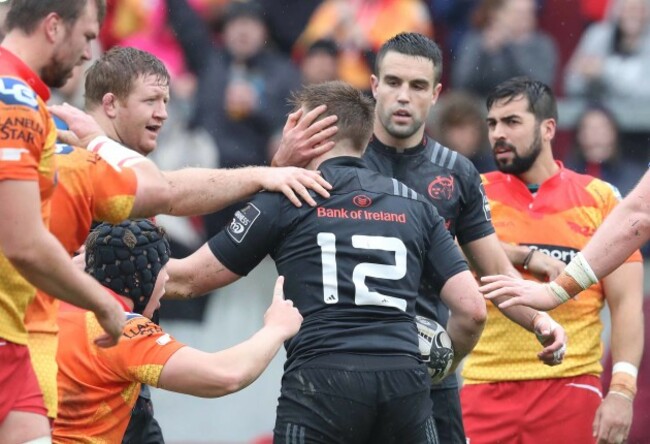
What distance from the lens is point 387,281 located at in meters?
5.20

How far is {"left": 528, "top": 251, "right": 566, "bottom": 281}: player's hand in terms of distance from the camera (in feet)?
23.4

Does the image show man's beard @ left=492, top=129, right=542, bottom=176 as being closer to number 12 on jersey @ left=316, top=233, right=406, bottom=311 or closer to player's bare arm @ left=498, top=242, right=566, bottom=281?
player's bare arm @ left=498, top=242, right=566, bottom=281

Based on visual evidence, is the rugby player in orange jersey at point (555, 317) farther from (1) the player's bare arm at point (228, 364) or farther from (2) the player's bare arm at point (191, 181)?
(1) the player's bare arm at point (228, 364)

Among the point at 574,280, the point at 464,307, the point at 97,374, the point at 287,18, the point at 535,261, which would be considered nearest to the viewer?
the point at 97,374

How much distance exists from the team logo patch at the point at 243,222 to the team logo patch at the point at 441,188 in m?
1.48

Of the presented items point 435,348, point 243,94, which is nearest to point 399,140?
point 435,348

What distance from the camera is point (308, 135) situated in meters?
5.46

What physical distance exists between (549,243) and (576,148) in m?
3.82

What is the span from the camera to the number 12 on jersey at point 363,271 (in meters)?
5.15

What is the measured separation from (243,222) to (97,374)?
96 centimetres

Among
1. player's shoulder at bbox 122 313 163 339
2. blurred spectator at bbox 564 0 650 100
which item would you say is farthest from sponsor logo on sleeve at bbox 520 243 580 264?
blurred spectator at bbox 564 0 650 100

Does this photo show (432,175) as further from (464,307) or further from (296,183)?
(296,183)

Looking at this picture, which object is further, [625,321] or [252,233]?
[625,321]

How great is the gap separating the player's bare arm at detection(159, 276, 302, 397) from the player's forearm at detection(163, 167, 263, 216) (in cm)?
83
